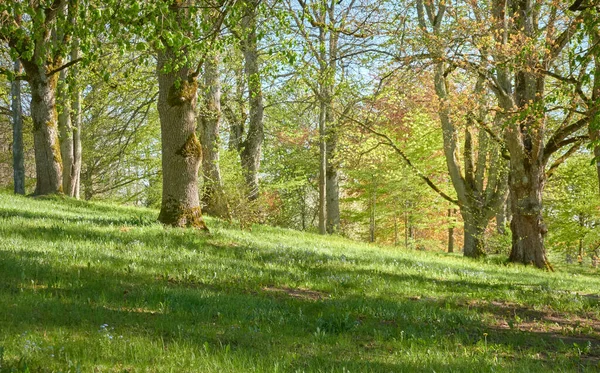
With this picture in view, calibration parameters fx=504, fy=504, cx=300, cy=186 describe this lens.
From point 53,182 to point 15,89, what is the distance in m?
8.07

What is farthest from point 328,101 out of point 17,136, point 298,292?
point 17,136

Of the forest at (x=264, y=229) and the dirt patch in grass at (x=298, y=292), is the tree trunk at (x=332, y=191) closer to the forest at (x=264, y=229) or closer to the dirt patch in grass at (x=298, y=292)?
the forest at (x=264, y=229)

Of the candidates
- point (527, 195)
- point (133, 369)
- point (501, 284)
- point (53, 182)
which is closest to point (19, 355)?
A: point (133, 369)

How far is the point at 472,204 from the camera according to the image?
22047 mm

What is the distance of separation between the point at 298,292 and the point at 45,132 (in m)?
16.4

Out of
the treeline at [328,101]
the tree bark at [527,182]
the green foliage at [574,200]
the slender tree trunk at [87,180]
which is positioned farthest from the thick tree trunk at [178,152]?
the slender tree trunk at [87,180]

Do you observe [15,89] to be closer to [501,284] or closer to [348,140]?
[348,140]

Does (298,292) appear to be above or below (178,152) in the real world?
below

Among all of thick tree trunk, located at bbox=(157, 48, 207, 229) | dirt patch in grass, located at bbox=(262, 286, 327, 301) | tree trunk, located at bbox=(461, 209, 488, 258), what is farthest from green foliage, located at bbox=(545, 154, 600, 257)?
dirt patch in grass, located at bbox=(262, 286, 327, 301)

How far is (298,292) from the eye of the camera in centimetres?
836

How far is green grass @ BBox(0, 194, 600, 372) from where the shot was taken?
4297mm

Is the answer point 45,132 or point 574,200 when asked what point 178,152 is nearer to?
point 45,132

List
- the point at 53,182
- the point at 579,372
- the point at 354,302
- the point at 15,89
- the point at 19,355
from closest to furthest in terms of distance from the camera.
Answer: the point at 19,355 < the point at 579,372 < the point at 354,302 < the point at 53,182 < the point at 15,89

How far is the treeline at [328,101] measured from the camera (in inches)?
387
